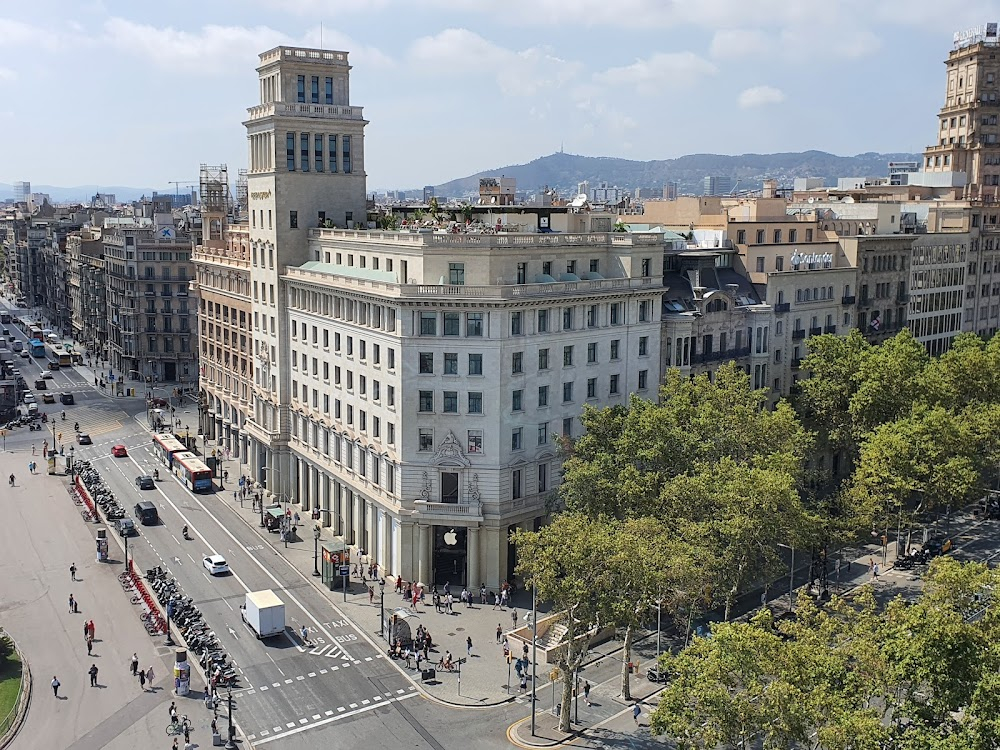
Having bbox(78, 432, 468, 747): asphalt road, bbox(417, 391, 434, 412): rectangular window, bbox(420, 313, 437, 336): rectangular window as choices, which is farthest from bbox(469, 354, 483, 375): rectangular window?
bbox(78, 432, 468, 747): asphalt road

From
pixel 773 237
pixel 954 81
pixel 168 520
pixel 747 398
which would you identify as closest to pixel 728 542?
pixel 747 398

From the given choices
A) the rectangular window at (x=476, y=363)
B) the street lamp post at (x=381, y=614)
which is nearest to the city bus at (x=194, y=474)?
the street lamp post at (x=381, y=614)

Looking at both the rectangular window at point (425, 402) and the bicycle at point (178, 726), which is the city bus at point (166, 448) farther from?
the bicycle at point (178, 726)

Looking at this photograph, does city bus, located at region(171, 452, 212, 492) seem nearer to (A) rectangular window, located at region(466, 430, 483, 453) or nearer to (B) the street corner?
(A) rectangular window, located at region(466, 430, 483, 453)

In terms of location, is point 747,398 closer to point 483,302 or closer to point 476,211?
point 483,302

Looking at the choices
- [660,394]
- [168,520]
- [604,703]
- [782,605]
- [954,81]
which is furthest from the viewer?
[954,81]

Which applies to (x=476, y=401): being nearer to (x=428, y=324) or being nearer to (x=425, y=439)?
(x=425, y=439)

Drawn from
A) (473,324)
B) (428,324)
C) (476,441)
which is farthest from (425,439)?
(473,324)
